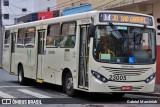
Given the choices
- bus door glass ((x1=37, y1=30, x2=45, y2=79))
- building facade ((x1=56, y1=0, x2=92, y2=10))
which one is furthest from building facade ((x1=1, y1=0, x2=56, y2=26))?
bus door glass ((x1=37, y1=30, x2=45, y2=79))

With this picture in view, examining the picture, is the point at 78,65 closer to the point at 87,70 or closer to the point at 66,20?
the point at 87,70

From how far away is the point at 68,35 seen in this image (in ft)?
49.8

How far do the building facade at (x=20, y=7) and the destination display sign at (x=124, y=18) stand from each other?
64.0m

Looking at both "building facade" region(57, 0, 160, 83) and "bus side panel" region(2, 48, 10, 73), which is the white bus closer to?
"bus side panel" region(2, 48, 10, 73)

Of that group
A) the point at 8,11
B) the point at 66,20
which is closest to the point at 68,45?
the point at 66,20

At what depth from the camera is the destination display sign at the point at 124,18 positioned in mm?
13445

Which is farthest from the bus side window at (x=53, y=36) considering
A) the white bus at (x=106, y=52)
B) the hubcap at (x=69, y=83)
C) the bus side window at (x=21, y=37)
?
the bus side window at (x=21, y=37)

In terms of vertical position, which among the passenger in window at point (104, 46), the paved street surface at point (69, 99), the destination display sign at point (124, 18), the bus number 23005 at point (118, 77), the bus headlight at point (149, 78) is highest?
the destination display sign at point (124, 18)

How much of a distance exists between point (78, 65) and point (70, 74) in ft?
2.74

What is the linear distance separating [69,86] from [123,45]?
2.82 meters

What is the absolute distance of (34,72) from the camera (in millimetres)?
18375

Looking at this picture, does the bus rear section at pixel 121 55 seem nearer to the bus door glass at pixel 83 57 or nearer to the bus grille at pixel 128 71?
the bus grille at pixel 128 71

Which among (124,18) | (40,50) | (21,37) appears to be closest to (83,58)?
(124,18)

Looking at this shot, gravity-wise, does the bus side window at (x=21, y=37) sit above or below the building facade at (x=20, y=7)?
below
